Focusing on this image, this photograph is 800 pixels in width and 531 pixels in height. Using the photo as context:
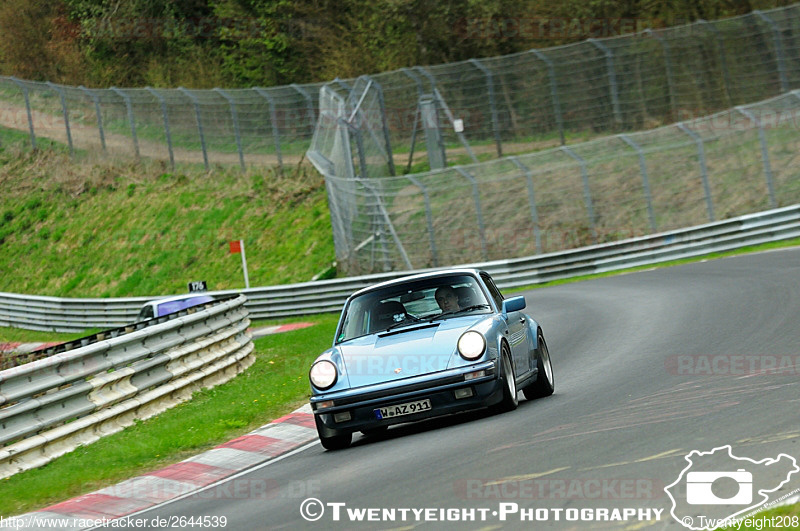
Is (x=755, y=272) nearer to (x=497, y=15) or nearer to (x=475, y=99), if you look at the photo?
(x=475, y=99)

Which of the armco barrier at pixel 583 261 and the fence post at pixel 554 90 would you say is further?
the fence post at pixel 554 90

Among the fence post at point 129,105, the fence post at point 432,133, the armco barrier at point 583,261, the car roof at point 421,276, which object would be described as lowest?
the armco barrier at point 583,261

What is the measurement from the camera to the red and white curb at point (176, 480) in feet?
26.9

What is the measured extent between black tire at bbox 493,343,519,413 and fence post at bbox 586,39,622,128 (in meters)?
26.3

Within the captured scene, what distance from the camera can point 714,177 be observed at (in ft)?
95.2

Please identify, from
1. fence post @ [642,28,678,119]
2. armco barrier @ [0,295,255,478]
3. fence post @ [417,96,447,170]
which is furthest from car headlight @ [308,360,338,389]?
fence post @ [642,28,678,119]

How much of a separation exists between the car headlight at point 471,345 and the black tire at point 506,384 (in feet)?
0.89

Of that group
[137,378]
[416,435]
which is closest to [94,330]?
[137,378]

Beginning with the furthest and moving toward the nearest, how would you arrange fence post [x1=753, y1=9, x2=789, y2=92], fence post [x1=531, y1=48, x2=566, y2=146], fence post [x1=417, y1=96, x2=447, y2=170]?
fence post [x1=531, y1=48, x2=566, y2=146] → fence post [x1=417, y1=96, x2=447, y2=170] → fence post [x1=753, y1=9, x2=789, y2=92]

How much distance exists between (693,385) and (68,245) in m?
35.8

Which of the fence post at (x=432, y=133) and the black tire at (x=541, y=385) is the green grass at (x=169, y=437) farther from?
the fence post at (x=432, y=133)

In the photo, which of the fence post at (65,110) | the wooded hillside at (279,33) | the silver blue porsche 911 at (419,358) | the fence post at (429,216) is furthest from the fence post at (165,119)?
the silver blue porsche 911 at (419,358)

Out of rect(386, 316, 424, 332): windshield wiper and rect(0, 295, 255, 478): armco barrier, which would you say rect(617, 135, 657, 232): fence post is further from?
rect(386, 316, 424, 332): windshield wiper

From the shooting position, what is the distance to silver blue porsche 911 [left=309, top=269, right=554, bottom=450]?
913cm
